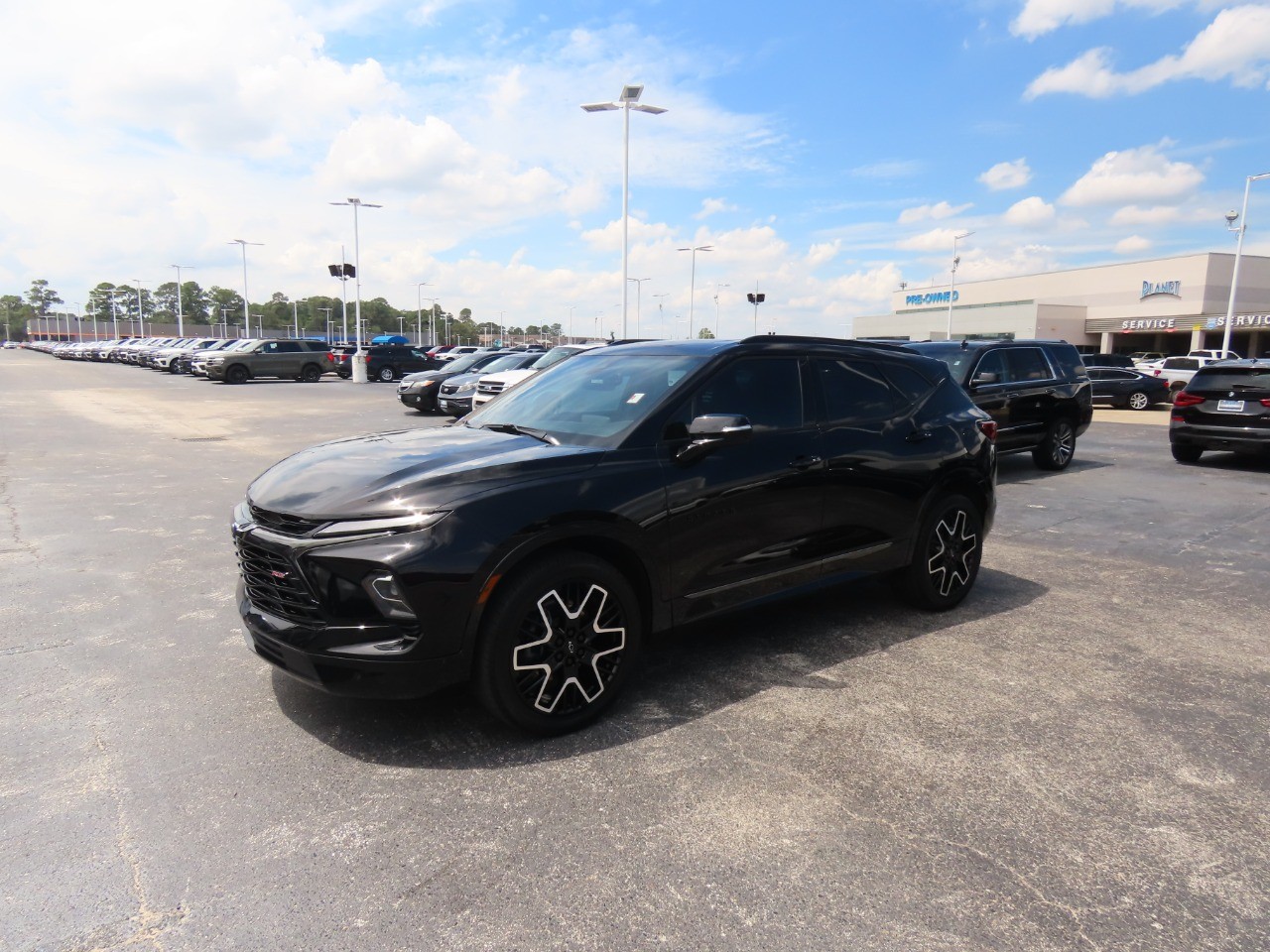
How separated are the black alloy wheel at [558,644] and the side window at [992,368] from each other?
351 inches

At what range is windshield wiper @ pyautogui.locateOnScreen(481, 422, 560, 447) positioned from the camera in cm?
397

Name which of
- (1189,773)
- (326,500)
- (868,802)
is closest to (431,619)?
(326,500)

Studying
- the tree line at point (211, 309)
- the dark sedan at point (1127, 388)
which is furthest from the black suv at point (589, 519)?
the tree line at point (211, 309)

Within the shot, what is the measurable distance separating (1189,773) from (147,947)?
382cm

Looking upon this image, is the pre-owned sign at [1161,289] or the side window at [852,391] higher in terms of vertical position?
the pre-owned sign at [1161,289]

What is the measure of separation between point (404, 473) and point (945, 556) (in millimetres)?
3655

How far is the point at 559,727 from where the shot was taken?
3.45 metres

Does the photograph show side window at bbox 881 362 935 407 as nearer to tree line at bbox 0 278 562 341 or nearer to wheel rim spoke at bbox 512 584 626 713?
wheel rim spoke at bbox 512 584 626 713

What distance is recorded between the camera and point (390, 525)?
10.2 feet

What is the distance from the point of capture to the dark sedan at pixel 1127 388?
26.8 meters

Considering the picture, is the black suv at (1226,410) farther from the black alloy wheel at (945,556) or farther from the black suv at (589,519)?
the black suv at (589,519)

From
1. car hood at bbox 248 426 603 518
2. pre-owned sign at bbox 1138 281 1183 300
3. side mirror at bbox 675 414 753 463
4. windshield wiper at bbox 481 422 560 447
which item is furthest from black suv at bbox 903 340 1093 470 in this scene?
pre-owned sign at bbox 1138 281 1183 300

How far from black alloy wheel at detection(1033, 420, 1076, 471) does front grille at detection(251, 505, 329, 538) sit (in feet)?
36.9

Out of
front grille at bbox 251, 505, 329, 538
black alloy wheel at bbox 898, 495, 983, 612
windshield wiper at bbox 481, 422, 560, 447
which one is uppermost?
windshield wiper at bbox 481, 422, 560, 447
